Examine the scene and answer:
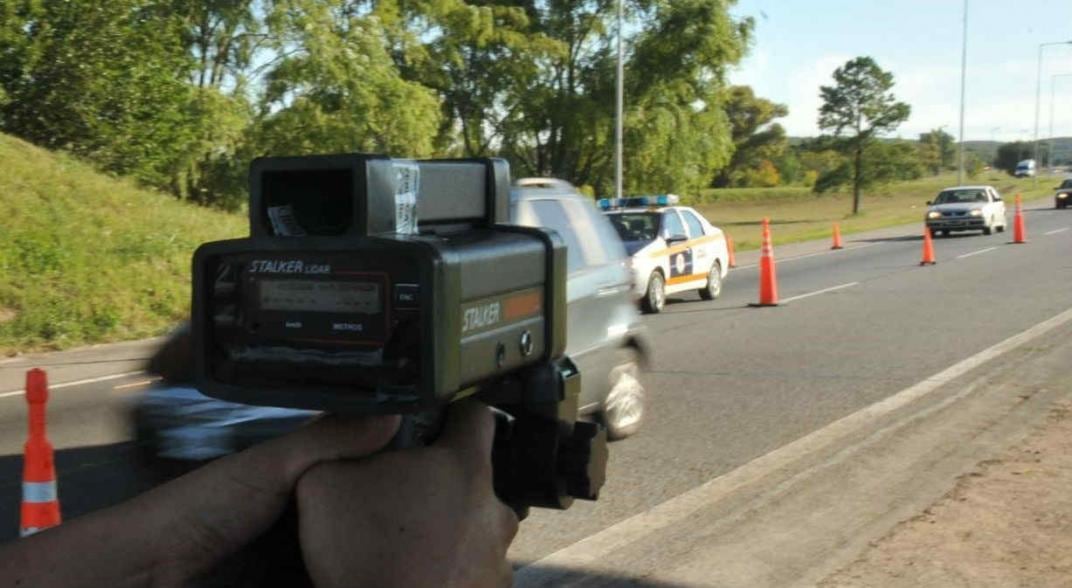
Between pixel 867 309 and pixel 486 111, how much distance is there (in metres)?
26.3

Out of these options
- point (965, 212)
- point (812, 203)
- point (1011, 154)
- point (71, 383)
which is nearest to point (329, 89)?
point (965, 212)

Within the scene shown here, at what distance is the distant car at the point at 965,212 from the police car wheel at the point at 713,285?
18.7 metres

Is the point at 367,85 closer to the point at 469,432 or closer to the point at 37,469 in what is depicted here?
the point at 37,469

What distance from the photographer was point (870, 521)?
590 cm

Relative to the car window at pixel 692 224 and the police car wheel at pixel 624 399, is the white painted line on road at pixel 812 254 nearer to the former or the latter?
the car window at pixel 692 224

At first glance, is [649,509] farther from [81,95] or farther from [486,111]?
[486,111]

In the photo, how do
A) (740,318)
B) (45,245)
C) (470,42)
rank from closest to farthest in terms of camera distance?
(740,318), (45,245), (470,42)

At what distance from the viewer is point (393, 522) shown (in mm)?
2053

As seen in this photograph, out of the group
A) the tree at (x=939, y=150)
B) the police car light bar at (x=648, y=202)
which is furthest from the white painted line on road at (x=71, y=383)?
the tree at (x=939, y=150)

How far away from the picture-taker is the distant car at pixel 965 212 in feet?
124

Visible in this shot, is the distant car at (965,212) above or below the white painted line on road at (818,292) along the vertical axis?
above

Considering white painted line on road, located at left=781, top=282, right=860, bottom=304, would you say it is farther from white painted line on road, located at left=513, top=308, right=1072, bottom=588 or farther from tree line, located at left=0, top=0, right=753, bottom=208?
tree line, located at left=0, top=0, right=753, bottom=208

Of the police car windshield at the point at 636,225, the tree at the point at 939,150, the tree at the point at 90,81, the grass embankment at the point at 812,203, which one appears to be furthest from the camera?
the tree at the point at 939,150

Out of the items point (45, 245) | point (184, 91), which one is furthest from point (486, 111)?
point (45, 245)
